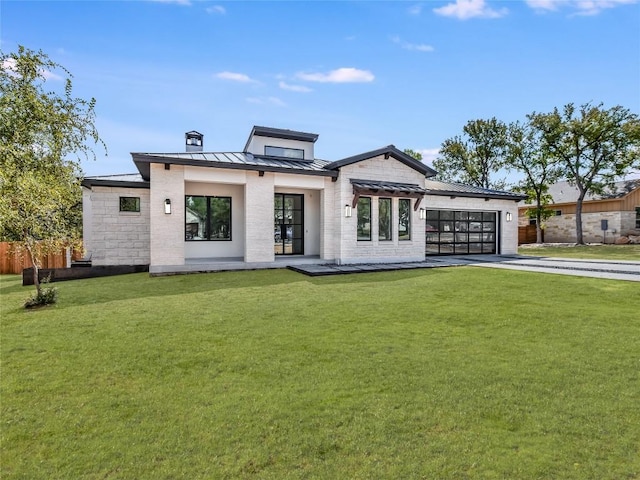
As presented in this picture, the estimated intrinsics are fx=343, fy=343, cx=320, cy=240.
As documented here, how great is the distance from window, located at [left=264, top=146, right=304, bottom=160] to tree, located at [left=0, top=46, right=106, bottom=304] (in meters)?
6.16

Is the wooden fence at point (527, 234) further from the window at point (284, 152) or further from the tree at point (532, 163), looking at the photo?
the window at point (284, 152)

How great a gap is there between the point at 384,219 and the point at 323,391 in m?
10.6

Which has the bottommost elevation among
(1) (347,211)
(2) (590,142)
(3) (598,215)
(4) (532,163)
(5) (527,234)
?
(5) (527,234)

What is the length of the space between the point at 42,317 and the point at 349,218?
9054 mm

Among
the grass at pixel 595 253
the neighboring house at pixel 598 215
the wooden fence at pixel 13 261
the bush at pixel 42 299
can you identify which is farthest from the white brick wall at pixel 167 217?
the neighboring house at pixel 598 215

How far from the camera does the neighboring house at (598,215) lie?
26281 mm

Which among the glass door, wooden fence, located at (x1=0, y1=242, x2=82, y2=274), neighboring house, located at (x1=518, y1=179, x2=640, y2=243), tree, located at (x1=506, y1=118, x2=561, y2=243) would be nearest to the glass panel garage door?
the glass door

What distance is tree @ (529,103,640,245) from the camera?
80.1 ft

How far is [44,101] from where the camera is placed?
11.4 m

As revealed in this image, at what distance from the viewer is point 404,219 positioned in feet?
44.7

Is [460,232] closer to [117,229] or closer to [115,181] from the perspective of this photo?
[117,229]

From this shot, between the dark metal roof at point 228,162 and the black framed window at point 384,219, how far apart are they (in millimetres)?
2187

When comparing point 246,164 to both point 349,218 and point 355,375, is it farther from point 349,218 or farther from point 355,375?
point 355,375

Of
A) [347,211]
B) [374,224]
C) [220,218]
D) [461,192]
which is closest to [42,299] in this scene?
[220,218]
